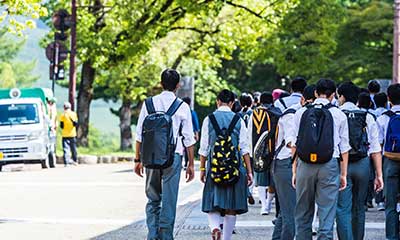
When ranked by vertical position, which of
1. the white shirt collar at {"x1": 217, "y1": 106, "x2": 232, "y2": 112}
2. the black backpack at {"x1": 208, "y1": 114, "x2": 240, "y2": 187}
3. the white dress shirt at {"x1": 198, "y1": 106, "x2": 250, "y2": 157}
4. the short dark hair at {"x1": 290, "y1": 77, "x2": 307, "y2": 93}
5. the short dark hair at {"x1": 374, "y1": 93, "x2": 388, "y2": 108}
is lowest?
the black backpack at {"x1": 208, "y1": 114, "x2": 240, "y2": 187}

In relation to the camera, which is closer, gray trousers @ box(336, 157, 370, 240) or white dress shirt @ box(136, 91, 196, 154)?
gray trousers @ box(336, 157, 370, 240)

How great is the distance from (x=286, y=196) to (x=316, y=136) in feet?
4.45

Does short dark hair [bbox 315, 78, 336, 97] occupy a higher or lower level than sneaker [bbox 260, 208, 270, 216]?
higher

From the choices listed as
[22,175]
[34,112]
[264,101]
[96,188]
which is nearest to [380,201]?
[264,101]

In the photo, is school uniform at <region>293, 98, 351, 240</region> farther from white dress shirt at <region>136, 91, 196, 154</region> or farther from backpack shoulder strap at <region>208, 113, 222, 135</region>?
white dress shirt at <region>136, 91, 196, 154</region>

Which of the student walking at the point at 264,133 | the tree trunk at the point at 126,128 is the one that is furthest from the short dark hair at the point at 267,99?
the tree trunk at the point at 126,128

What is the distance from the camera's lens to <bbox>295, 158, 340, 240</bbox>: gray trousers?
31.5 feet

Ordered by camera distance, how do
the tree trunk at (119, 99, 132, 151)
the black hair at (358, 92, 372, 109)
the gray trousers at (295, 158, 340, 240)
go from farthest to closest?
the tree trunk at (119, 99, 132, 151) → the black hair at (358, 92, 372, 109) → the gray trousers at (295, 158, 340, 240)

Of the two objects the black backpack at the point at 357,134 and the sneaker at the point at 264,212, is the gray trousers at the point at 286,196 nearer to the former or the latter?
the black backpack at the point at 357,134

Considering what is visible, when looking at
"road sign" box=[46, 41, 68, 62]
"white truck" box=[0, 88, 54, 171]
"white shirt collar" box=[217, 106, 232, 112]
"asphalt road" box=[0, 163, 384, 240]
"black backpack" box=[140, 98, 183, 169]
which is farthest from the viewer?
"road sign" box=[46, 41, 68, 62]

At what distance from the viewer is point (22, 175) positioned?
24.8 meters

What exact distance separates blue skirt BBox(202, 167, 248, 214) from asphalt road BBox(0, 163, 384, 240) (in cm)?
193

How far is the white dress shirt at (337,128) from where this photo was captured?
9.63 m

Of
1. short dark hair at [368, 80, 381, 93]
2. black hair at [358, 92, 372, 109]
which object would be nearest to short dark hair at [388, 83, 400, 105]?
black hair at [358, 92, 372, 109]
